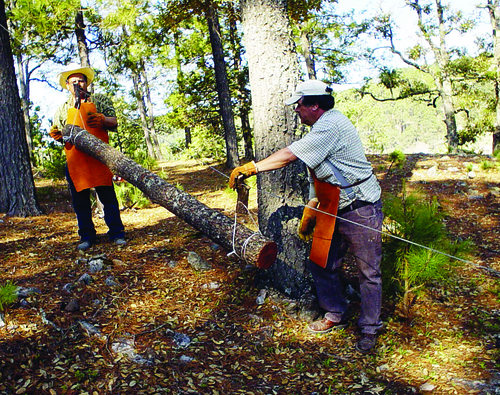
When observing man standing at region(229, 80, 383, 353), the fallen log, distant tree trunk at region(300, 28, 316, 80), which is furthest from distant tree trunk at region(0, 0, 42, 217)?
distant tree trunk at region(300, 28, 316, 80)

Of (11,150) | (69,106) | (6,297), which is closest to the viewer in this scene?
(6,297)

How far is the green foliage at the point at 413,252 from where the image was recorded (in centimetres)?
307

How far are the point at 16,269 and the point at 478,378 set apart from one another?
4.29 metres

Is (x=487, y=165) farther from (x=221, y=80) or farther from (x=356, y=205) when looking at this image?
(x=221, y=80)

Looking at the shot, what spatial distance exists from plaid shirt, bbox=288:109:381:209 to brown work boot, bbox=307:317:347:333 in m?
1.03

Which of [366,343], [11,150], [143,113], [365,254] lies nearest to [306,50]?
[143,113]

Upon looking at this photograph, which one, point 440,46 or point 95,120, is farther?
point 440,46

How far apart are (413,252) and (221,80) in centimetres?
897

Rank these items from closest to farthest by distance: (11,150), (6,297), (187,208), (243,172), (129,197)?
(243,172)
(6,297)
(187,208)
(11,150)
(129,197)

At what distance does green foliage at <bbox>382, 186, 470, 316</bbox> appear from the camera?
10.1 feet

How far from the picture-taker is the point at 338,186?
2848 mm

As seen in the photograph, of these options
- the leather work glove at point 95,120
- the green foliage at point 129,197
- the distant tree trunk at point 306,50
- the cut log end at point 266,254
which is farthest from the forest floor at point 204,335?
the distant tree trunk at point 306,50

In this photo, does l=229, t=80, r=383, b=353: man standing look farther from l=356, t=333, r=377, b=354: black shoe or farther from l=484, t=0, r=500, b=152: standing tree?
l=484, t=0, r=500, b=152: standing tree

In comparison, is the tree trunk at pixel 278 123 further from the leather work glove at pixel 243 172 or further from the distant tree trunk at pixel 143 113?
the distant tree trunk at pixel 143 113
